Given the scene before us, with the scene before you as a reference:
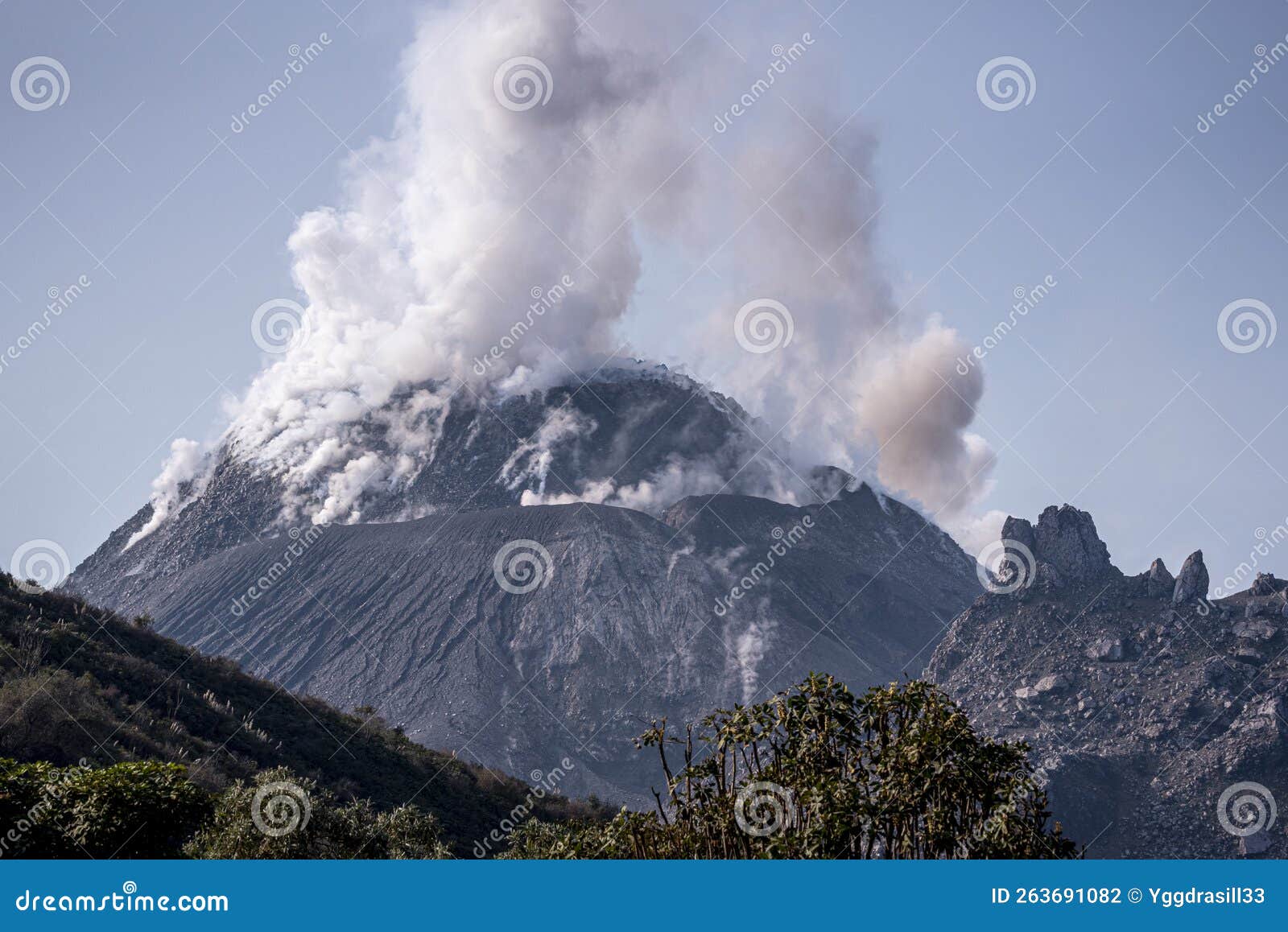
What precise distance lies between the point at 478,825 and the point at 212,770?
676 inches

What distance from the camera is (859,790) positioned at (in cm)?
2439

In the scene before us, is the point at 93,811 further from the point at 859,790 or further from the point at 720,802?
the point at 859,790

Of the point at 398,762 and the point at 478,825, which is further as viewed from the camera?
the point at 398,762

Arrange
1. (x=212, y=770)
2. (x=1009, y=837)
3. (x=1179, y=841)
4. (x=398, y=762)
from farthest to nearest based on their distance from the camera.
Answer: (x=1179, y=841) → (x=398, y=762) → (x=212, y=770) → (x=1009, y=837)

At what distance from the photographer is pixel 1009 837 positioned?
80.1 feet

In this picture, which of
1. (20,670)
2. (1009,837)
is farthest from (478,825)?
(1009,837)

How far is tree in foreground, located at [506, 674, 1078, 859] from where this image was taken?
79.9 feet

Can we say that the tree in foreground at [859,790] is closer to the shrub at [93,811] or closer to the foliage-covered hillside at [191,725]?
the shrub at [93,811]

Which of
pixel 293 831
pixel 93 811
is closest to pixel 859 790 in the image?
pixel 293 831

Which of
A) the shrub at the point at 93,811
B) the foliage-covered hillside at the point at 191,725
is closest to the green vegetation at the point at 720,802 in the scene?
the shrub at the point at 93,811

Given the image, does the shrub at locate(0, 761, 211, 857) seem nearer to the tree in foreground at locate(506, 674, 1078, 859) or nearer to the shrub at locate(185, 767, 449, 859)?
the shrub at locate(185, 767, 449, 859)

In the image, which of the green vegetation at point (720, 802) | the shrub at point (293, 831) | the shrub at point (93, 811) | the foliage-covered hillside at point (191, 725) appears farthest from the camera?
A: the foliage-covered hillside at point (191, 725)

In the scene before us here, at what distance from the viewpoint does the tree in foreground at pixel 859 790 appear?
2434 centimetres
